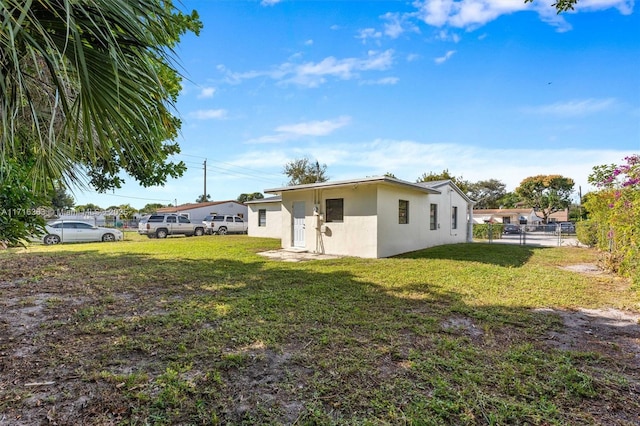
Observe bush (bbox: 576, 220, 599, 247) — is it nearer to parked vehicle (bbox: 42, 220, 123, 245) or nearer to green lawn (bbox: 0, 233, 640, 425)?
green lawn (bbox: 0, 233, 640, 425)

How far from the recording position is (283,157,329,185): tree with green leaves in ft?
111

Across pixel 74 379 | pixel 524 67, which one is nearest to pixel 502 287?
pixel 524 67

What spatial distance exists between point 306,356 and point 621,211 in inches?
290

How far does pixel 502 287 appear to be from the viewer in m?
6.27

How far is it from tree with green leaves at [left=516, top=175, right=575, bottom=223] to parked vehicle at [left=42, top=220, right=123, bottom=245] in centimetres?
5230

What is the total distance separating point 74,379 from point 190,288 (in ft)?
11.4

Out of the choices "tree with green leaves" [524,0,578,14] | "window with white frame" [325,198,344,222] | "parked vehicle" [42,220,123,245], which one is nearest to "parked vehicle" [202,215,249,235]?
"parked vehicle" [42,220,123,245]

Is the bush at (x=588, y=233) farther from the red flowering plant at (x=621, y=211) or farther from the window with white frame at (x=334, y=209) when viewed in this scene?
the window with white frame at (x=334, y=209)

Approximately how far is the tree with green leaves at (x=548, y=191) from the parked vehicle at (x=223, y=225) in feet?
142

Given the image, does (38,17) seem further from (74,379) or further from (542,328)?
(542,328)

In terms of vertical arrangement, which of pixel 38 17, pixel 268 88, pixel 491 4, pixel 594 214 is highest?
pixel 268 88

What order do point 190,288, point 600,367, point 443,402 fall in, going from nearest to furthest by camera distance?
point 443,402
point 600,367
point 190,288

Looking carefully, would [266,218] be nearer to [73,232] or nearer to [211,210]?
[73,232]

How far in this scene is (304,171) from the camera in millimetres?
34000
